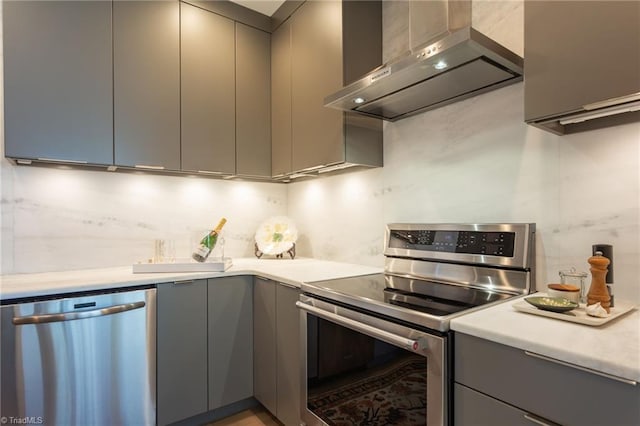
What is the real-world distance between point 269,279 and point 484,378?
120cm

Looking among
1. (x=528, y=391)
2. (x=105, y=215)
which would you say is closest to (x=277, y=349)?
(x=528, y=391)

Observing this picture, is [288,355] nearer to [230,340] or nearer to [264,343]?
[264,343]

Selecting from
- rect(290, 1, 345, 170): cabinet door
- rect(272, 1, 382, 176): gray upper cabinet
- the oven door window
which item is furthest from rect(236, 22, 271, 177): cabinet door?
the oven door window

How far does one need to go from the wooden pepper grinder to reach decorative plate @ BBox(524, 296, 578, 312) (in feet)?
0.27

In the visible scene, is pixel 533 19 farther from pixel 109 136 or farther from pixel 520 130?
pixel 109 136

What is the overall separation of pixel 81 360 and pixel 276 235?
4.54 ft

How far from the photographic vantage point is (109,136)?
1895 mm

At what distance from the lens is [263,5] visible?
2359mm

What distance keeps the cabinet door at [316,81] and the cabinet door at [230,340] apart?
867 mm

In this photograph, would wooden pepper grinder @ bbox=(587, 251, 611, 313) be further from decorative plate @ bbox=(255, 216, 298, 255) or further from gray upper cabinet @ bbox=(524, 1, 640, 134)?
decorative plate @ bbox=(255, 216, 298, 255)

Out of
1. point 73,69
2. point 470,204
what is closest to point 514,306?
point 470,204

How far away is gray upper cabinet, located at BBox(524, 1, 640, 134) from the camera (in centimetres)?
93

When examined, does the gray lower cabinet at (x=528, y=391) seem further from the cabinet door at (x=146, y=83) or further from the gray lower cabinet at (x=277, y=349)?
the cabinet door at (x=146, y=83)

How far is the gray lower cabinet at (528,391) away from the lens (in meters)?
0.71
